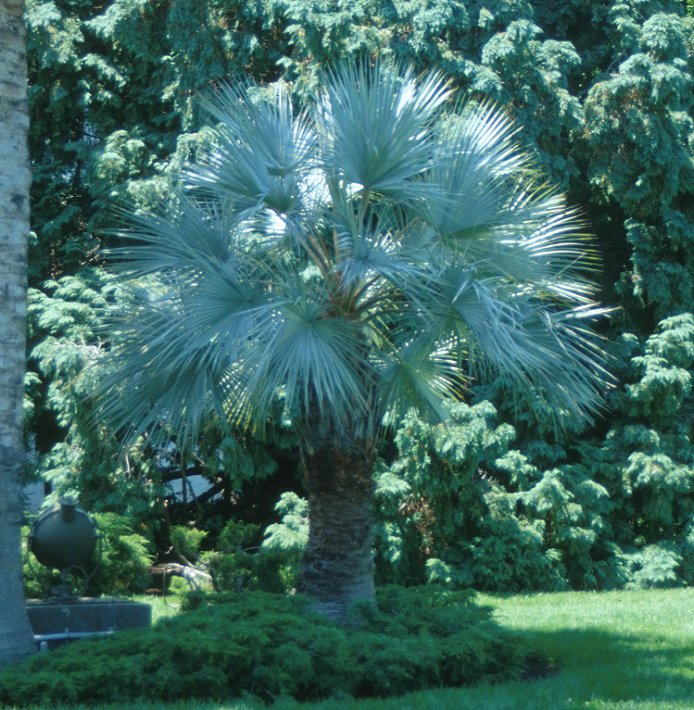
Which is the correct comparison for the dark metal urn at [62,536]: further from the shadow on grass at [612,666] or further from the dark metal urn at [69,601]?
the shadow on grass at [612,666]

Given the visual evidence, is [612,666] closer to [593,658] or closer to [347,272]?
[593,658]

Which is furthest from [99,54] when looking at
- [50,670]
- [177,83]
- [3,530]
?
[50,670]

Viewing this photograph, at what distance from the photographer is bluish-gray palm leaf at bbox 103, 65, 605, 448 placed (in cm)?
741

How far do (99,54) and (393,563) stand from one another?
332 inches

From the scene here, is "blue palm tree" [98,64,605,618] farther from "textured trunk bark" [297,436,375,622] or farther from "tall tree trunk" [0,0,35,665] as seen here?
"tall tree trunk" [0,0,35,665]

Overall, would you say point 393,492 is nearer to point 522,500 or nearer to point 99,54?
point 522,500

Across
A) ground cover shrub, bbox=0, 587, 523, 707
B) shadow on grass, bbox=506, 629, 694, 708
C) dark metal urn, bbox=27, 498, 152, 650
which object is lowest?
shadow on grass, bbox=506, 629, 694, 708

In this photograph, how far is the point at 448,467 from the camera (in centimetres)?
1268

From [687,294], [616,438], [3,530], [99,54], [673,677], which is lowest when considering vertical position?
[673,677]

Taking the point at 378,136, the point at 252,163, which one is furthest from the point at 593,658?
the point at 252,163

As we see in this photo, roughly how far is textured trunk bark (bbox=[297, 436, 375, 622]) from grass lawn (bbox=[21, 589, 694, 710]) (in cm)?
134

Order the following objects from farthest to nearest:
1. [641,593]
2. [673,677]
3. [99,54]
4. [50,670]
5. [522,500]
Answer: [99,54] → [522,500] → [641,593] → [673,677] → [50,670]

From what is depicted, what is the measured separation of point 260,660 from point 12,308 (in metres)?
2.86

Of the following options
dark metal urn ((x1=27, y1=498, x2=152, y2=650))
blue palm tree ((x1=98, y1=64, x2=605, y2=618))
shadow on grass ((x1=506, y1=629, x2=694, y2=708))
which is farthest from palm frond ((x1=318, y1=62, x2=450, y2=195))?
dark metal urn ((x1=27, y1=498, x2=152, y2=650))
